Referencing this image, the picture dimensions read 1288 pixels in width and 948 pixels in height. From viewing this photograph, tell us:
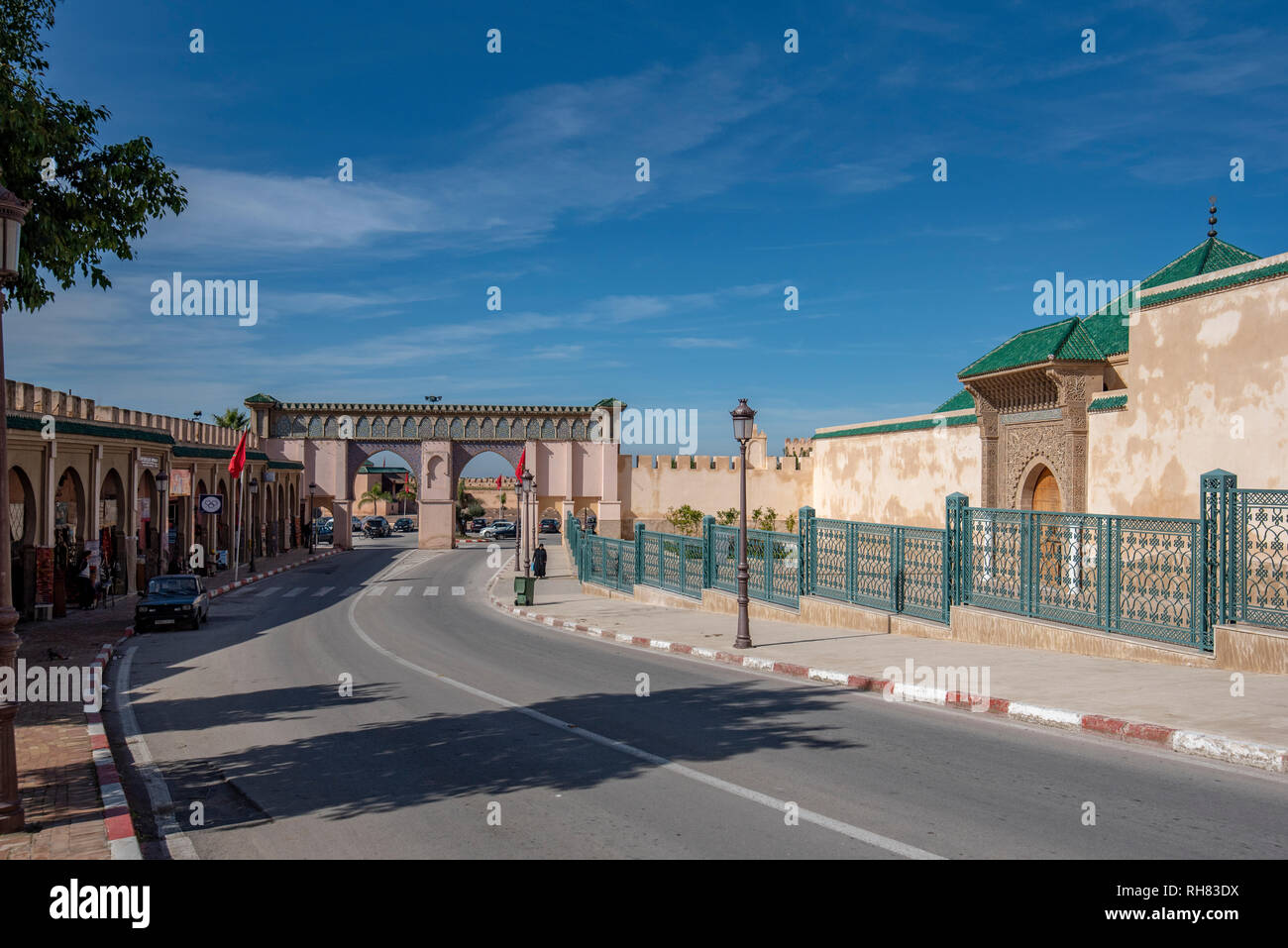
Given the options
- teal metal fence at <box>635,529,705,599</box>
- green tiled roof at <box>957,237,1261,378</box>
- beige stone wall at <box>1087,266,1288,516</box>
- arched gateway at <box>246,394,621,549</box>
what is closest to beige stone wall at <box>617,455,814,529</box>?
arched gateway at <box>246,394,621,549</box>

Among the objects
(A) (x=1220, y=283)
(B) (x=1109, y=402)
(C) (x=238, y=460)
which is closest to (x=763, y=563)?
→ (B) (x=1109, y=402)

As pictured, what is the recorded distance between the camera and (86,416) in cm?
2714

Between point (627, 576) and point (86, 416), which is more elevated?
point (86, 416)

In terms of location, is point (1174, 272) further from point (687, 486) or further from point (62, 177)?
point (687, 486)

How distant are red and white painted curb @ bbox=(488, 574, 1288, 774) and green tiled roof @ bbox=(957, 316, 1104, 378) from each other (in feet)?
39.4

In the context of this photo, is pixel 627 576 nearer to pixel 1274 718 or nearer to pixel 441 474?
pixel 1274 718

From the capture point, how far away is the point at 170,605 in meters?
21.7

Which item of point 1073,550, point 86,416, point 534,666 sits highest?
point 86,416

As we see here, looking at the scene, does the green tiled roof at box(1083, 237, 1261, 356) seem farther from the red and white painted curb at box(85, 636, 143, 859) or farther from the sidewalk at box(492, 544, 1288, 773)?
the red and white painted curb at box(85, 636, 143, 859)

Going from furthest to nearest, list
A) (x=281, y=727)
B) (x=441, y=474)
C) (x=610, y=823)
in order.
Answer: (x=441, y=474) < (x=281, y=727) < (x=610, y=823)

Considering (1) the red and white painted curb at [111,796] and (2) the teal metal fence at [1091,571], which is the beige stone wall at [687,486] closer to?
(2) the teal metal fence at [1091,571]

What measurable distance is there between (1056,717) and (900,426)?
2338 cm

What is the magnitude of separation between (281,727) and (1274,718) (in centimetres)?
975
